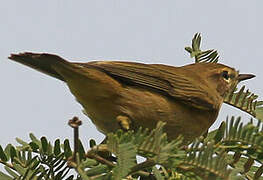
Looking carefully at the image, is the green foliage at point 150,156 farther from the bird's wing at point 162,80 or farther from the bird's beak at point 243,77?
the bird's beak at point 243,77

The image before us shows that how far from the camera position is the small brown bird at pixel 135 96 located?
346 cm

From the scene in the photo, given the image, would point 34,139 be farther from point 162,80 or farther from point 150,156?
point 162,80

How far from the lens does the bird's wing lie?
3.71 meters

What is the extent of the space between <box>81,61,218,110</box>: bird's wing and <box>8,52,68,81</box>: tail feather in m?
0.30

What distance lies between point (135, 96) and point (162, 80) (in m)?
0.40

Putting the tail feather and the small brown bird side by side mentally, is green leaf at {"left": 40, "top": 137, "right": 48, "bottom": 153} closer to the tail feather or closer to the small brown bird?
the tail feather

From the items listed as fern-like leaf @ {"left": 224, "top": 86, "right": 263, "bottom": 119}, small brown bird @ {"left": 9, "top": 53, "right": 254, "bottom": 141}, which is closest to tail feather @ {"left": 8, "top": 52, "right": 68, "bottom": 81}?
small brown bird @ {"left": 9, "top": 53, "right": 254, "bottom": 141}

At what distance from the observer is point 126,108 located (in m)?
3.64

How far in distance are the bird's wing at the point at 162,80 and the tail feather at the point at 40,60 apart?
30 centimetres

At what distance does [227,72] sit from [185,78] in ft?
1.99

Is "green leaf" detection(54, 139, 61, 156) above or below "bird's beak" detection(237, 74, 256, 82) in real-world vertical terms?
below

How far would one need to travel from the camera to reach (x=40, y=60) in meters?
3.02

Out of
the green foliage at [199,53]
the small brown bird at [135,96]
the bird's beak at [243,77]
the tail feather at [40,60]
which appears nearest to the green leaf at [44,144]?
the tail feather at [40,60]

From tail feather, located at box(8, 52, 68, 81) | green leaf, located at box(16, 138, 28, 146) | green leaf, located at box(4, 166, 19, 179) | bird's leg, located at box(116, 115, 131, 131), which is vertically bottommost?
green leaf, located at box(4, 166, 19, 179)
